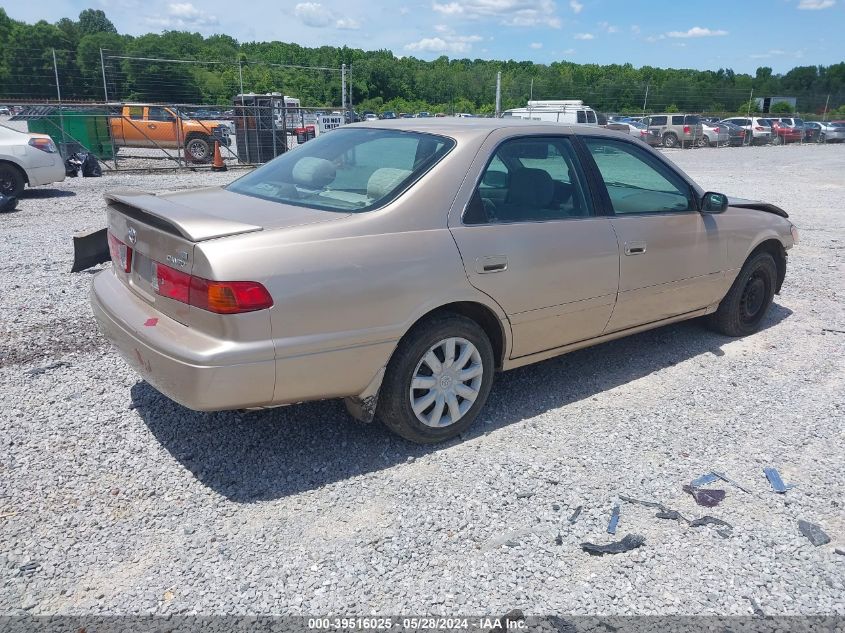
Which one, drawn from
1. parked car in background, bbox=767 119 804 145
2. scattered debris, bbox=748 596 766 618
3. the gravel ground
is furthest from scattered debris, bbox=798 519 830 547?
parked car in background, bbox=767 119 804 145

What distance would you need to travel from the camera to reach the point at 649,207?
4633mm

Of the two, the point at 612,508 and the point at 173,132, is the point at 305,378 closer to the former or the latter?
the point at 612,508

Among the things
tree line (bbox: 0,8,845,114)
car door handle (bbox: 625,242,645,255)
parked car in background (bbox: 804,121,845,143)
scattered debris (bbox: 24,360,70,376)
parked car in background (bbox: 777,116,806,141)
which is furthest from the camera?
parked car in background (bbox: 804,121,845,143)

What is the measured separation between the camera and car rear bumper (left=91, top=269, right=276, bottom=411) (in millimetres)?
2963

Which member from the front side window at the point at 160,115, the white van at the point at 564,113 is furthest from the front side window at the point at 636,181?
the white van at the point at 564,113


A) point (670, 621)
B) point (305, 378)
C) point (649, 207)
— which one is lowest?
point (670, 621)

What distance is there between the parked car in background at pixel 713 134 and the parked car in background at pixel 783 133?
17.8 ft

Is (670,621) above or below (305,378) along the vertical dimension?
below

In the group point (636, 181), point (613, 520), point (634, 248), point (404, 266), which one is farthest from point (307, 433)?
point (636, 181)

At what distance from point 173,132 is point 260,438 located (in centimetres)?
2086

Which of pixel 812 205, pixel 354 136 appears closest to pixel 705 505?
pixel 354 136

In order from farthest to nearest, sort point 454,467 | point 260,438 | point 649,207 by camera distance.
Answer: point 649,207, point 260,438, point 454,467

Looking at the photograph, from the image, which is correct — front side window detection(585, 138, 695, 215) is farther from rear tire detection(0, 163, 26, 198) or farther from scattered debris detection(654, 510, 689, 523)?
rear tire detection(0, 163, 26, 198)

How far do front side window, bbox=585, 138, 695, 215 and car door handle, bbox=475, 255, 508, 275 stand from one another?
42.5 inches
